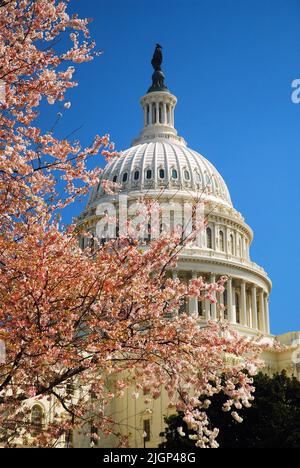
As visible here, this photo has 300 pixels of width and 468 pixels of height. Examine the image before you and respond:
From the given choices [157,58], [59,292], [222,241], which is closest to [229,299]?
[222,241]

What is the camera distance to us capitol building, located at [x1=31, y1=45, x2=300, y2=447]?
94.8m

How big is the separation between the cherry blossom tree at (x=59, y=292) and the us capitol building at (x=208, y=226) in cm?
6916

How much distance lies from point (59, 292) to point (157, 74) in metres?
117

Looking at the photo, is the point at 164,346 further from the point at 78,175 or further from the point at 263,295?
the point at 263,295

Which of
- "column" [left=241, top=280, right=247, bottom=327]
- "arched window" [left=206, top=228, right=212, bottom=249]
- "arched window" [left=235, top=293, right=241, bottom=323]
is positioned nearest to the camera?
"column" [left=241, top=280, right=247, bottom=327]

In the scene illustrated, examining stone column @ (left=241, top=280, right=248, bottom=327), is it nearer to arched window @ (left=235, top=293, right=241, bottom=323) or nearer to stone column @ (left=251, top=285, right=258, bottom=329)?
arched window @ (left=235, top=293, right=241, bottom=323)

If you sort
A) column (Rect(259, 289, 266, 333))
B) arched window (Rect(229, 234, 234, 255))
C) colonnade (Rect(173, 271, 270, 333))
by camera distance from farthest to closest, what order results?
1. arched window (Rect(229, 234, 234, 255))
2. column (Rect(259, 289, 266, 333))
3. colonnade (Rect(173, 271, 270, 333))

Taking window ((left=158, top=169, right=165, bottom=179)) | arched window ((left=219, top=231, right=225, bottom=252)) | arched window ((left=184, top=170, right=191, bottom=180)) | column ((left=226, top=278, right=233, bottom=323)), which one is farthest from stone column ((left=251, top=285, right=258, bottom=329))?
window ((left=158, top=169, right=165, bottom=179))

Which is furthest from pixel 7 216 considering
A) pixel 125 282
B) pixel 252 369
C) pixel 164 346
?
pixel 252 369

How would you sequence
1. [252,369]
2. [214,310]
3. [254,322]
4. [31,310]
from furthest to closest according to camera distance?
[254,322] → [214,310] → [252,369] → [31,310]

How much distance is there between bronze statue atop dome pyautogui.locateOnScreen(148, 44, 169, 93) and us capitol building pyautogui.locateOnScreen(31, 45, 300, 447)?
31.9ft

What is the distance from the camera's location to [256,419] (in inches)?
1998

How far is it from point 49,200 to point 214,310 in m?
75.6

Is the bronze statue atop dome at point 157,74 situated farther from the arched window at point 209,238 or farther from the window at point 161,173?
the arched window at point 209,238
